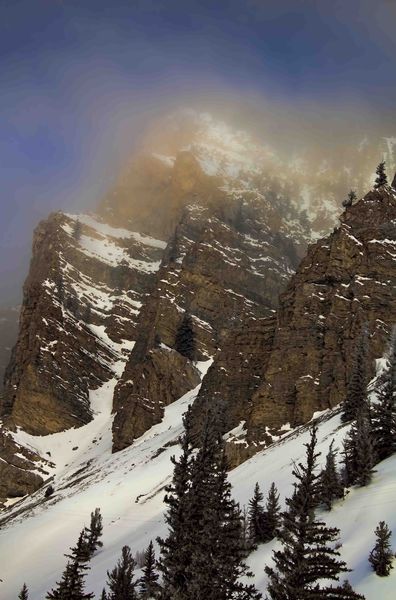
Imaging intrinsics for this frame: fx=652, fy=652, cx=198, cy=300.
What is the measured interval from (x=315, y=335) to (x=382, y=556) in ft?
145

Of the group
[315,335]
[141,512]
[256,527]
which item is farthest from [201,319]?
[256,527]

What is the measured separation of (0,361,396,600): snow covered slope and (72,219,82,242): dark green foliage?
104 m

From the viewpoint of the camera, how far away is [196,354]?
11231 cm

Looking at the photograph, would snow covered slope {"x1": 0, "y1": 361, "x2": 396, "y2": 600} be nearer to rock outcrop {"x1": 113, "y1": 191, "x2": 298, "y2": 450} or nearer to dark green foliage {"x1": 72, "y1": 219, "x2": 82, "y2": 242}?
rock outcrop {"x1": 113, "y1": 191, "x2": 298, "y2": 450}

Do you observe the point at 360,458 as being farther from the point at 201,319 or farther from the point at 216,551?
the point at 201,319

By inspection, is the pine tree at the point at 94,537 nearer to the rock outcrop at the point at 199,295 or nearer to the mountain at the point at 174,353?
the mountain at the point at 174,353

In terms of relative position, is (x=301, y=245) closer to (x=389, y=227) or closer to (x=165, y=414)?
(x=165, y=414)

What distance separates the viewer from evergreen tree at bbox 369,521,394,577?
19.1 meters

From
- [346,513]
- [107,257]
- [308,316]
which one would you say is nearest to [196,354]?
[308,316]

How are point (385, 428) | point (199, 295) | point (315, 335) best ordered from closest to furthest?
point (385, 428) < point (315, 335) < point (199, 295)

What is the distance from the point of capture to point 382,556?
19.1 meters

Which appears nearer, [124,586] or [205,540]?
[205,540]

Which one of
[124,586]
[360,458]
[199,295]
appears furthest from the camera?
[199,295]

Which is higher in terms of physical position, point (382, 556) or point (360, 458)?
point (360, 458)
